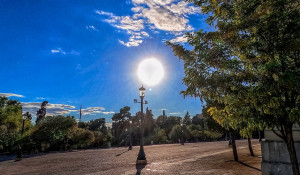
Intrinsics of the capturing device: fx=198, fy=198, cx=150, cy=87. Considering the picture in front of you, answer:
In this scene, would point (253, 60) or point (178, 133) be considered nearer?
point (253, 60)

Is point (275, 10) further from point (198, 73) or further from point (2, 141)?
point (2, 141)

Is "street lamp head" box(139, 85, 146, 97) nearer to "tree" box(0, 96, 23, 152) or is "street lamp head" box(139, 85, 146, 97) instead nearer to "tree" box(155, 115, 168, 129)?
"tree" box(0, 96, 23, 152)

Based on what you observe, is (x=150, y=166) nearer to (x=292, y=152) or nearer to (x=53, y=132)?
(x=292, y=152)

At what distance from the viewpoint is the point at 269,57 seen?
3762mm

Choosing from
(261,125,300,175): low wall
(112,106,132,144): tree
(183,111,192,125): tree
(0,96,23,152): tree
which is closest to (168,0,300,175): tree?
(261,125,300,175): low wall

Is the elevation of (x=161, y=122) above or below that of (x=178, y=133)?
above

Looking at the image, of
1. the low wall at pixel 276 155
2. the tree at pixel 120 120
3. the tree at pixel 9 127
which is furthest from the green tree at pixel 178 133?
the low wall at pixel 276 155

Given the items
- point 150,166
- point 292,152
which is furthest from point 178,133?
point 292,152

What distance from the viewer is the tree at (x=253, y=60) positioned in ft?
12.1

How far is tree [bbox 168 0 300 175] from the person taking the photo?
3.68 metres

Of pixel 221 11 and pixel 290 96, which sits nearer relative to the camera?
pixel 290 96

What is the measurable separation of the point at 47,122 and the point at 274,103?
31.9 m

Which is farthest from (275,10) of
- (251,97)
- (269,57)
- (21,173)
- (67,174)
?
(21,173)

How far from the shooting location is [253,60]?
13.1ft
